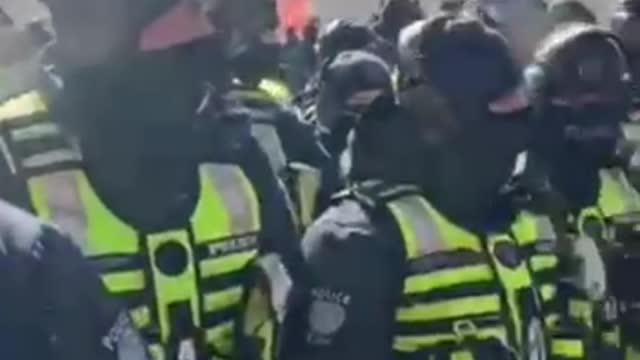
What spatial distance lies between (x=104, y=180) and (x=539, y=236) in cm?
166

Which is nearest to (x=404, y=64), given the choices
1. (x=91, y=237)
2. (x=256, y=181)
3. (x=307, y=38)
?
(x=256, y=181)

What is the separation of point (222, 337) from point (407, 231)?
0.71 metres

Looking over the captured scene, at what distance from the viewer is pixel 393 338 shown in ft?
15.0

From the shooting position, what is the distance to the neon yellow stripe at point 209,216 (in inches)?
157

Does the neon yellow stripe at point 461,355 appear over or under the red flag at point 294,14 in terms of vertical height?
over

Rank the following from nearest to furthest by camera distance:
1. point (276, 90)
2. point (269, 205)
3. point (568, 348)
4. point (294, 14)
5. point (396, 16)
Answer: point (269, 205)
point (568, 348)
point (276, 90)
point (396, 16)
point (294, 14)

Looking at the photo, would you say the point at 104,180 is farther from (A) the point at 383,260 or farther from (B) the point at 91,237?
(A) the point at 383,260

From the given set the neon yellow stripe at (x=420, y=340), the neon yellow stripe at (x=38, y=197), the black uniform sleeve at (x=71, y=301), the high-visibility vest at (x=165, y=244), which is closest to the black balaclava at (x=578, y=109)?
the neon yellow stripe at (x=420, y=340)

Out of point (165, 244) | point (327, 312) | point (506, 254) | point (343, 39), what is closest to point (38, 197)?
point (165, 244)

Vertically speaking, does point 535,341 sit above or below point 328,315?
below

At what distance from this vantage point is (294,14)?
1220 cm

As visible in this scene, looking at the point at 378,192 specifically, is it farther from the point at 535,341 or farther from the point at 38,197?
the point at 38,197

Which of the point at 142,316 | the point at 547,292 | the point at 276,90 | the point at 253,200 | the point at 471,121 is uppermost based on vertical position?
the point at 253,200

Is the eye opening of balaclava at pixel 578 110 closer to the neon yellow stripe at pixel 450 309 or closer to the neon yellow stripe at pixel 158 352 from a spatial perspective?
the neon yellow stripe at pixel 450 309
